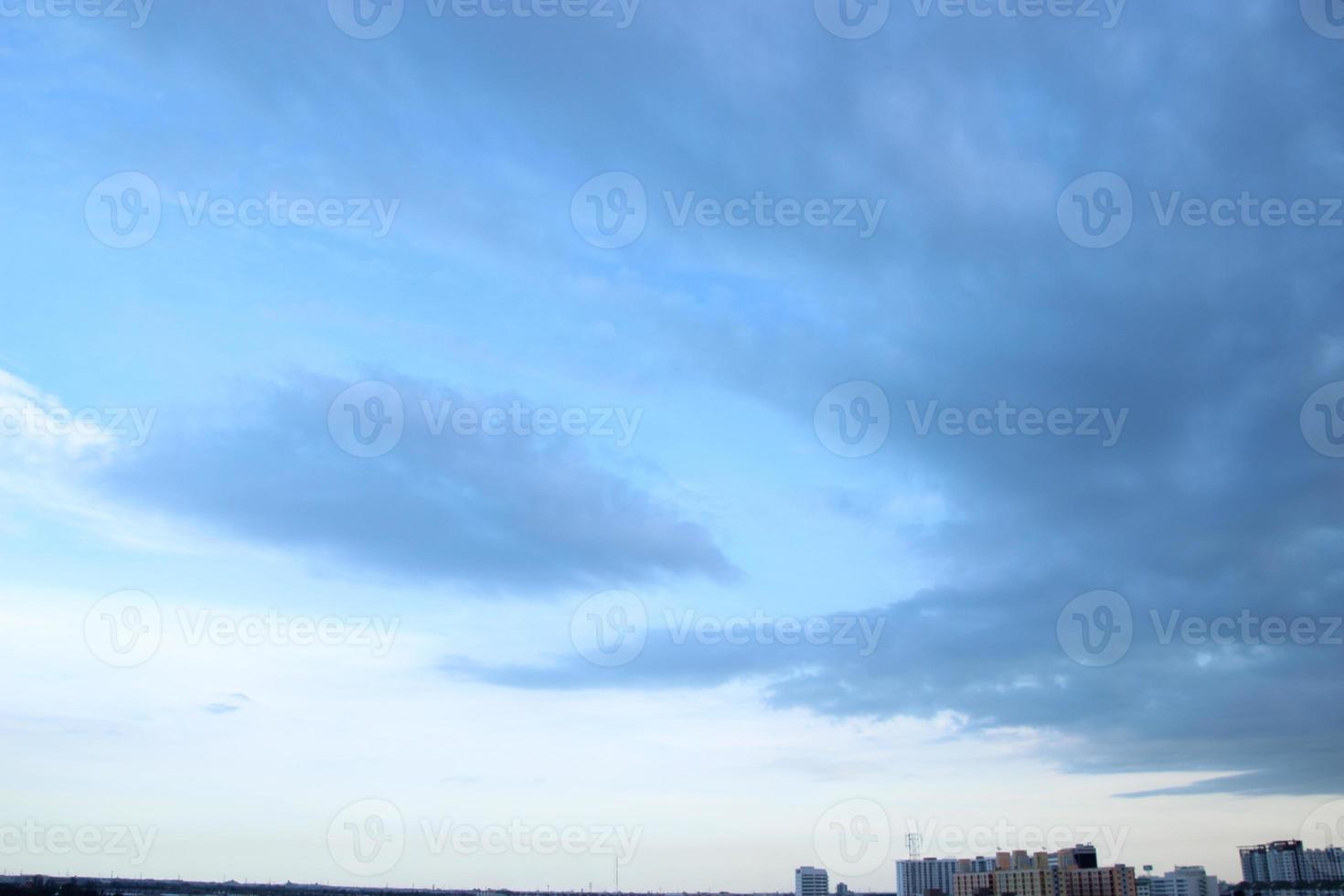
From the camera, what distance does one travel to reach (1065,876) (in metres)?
194

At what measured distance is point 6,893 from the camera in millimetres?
199875

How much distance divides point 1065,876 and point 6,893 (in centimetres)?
20870
